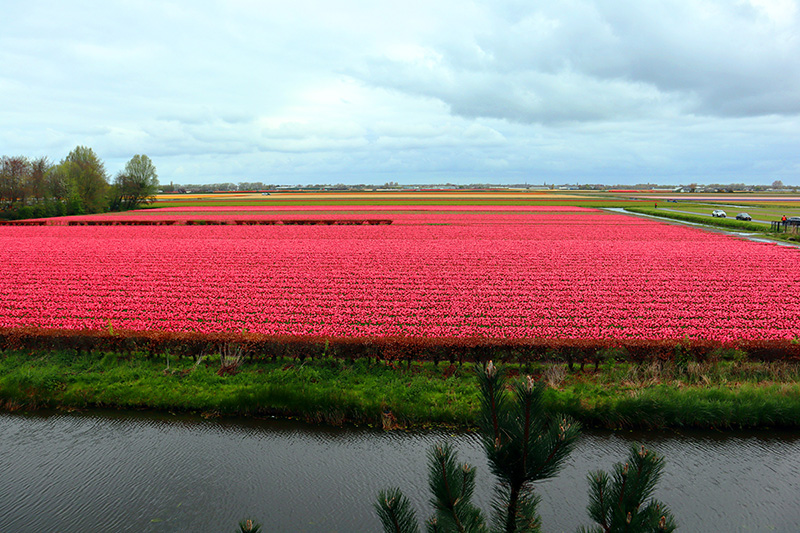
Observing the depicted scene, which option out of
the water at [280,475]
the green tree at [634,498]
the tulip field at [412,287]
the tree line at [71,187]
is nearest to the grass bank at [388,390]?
the water at [280,475]

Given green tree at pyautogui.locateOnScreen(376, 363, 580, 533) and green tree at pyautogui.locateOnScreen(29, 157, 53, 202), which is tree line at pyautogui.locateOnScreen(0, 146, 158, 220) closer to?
green tree at pyautogui.locateOnScreen(29, 157, 53, 202)

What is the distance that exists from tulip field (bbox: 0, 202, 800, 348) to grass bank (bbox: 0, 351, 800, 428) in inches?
75.7

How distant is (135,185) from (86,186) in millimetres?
11149

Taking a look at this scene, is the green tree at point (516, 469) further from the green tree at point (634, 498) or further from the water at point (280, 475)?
the water at point (280, 475)

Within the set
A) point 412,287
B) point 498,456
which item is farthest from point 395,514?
point 412,287

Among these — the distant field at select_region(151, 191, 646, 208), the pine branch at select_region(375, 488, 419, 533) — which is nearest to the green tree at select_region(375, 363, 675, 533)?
the pine branch at select_region(375, 488, 419, 533)

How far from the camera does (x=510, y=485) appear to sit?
9.43 ft

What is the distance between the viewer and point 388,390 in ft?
36.5

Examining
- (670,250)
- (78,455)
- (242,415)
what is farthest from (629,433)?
(670,250)

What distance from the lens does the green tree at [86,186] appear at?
75.9 m

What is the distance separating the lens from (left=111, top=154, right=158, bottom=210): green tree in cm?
8981

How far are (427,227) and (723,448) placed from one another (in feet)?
128

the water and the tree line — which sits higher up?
the tree line

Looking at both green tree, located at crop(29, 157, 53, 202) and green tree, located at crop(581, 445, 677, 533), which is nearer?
green tree, located at crop(581, 445, 677, 533)
